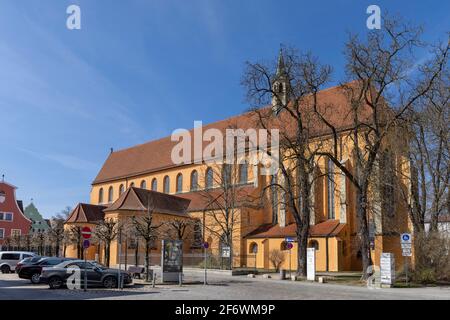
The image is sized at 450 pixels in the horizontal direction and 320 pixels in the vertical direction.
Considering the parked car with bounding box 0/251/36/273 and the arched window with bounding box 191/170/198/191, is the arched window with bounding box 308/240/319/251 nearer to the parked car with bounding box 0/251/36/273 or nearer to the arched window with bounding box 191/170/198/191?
the arched window with bounding box 191/170/198/191

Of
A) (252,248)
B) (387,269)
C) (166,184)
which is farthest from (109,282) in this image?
(166,184)

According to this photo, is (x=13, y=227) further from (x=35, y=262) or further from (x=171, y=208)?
(x=35, y=262)

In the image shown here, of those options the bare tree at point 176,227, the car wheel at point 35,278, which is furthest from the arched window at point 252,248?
the car wheel at point 35,278

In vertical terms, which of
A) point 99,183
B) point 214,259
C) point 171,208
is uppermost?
point 99,183

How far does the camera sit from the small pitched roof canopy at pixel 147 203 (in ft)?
162

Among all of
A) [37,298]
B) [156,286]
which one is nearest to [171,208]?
[156,286]

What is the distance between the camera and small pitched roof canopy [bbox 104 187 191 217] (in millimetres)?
49403

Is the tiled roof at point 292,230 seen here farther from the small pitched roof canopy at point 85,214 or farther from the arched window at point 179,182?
the small pitched roof canopy at point 85,214

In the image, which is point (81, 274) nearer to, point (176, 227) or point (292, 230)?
point (176, 227)

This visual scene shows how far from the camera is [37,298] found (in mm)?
18875

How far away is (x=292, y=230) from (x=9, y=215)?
49.6 meters

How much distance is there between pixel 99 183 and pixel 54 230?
2130 cm

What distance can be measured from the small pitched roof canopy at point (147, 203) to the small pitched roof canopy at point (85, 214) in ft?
18.3

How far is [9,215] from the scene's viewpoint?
2906 inches
